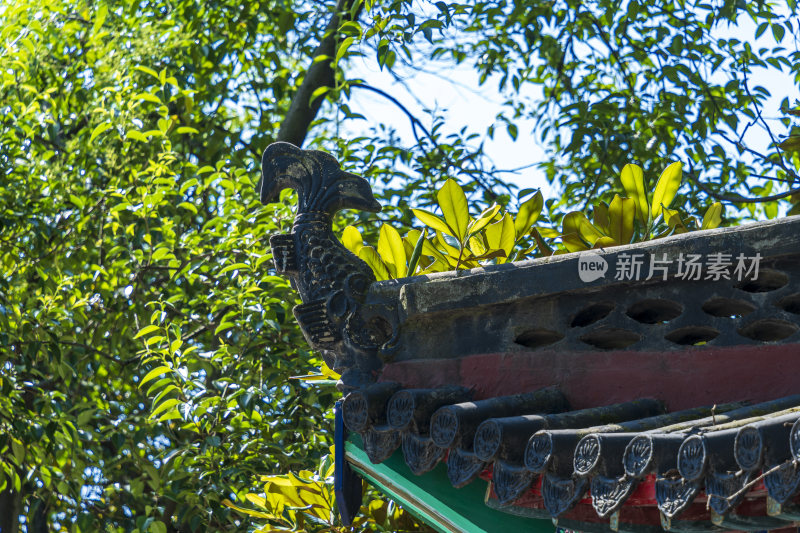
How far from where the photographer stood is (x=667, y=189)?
8.57 feet

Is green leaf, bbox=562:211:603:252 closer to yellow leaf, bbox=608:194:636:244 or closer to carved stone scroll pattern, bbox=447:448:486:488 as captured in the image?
yellow leaf, bbox=608:194:636:244

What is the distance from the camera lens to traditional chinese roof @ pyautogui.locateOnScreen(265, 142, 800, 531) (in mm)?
1718

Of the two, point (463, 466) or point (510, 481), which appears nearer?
point (510, 481)

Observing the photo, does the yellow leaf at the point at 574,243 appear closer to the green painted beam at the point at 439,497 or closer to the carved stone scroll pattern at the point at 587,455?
the green painted beam at the point at 439,497

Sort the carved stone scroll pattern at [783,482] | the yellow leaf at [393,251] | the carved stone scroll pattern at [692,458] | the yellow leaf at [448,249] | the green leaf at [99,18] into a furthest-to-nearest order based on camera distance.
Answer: the green leaf at [99,18] → the yellow leaf at [393,251] → the yellow leaf at [448,249] → the carved stone scroll pattern at [692,458] → the carved stone scroll pattern at [783,482]

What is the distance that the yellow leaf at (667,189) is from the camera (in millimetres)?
2598

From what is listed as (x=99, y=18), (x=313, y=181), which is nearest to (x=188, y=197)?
(x=99, y=18)

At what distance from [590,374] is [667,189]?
610 mm

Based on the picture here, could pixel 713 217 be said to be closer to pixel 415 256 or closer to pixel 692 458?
pixel 415 256

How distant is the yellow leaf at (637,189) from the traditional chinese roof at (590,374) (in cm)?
43

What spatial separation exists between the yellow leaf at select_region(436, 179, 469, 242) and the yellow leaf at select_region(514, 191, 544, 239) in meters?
0.16

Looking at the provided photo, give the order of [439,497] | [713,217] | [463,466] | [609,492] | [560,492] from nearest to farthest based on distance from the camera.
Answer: [609,492], [560,492], [463,466], [439,497], [713,217]

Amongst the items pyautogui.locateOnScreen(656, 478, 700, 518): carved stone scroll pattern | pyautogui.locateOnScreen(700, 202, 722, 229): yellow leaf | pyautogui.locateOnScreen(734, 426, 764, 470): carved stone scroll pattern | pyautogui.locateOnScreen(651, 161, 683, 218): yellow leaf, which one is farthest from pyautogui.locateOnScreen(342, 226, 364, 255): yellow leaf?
pyautogui.locateOnScreen(734, 426, 764, 470): carved stone scroll pattern

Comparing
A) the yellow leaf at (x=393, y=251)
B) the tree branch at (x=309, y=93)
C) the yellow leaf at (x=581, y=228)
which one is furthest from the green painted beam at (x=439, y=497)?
the tree branch at (x=309, y=93)
